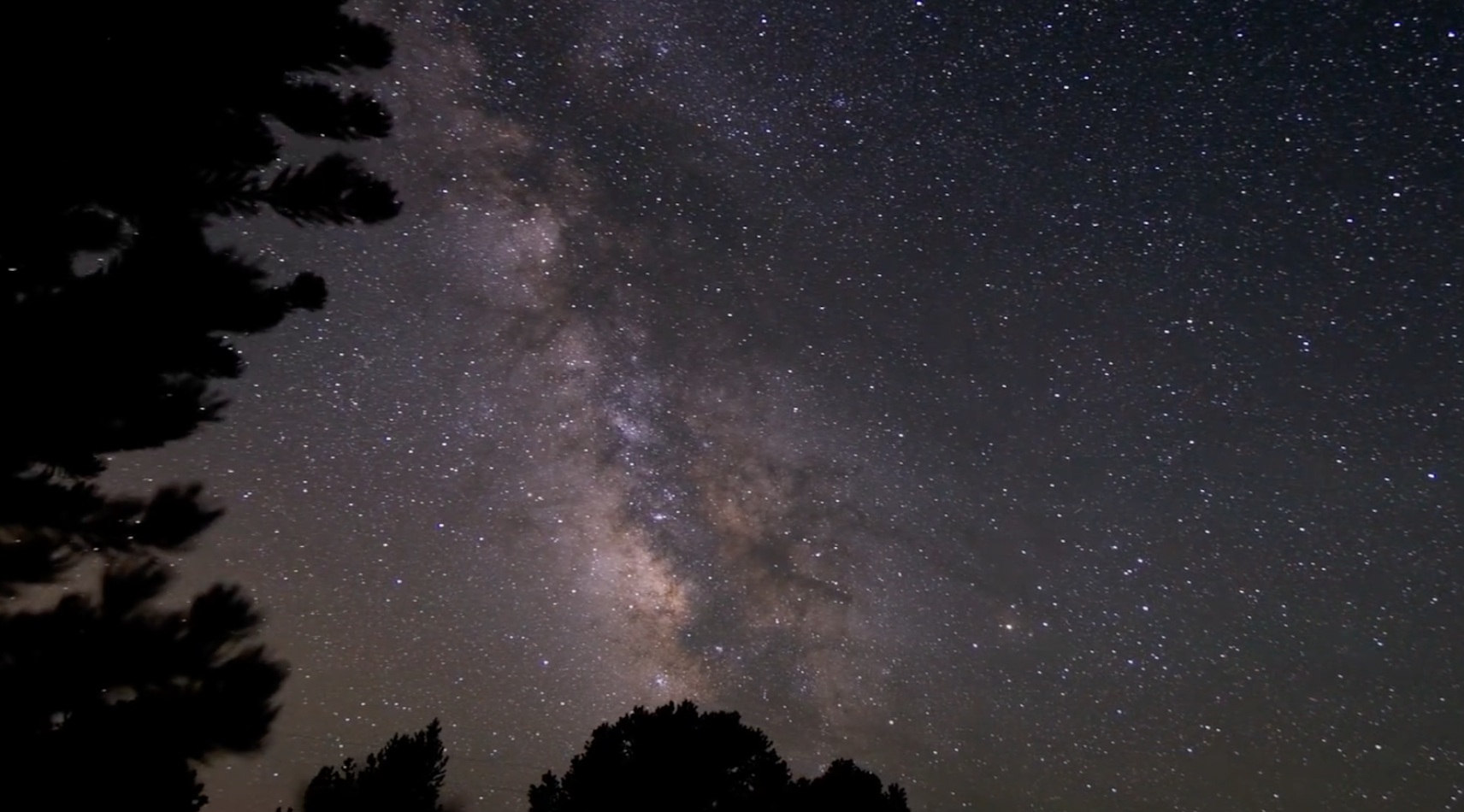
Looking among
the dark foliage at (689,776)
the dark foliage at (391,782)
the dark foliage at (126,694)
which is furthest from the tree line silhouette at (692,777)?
the dark foliage at (126,694)

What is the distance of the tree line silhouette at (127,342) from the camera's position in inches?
82.8

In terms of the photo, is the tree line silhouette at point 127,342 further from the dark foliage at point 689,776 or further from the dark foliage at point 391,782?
the dark foliage at point 689,776

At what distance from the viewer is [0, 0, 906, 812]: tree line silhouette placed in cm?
210

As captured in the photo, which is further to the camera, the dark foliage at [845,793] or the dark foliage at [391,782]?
the dark foliage at [845,793]

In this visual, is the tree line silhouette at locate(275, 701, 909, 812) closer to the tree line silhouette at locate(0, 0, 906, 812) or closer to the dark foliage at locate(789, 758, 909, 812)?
the dark foliage at locate(789, 758, 909, 812)

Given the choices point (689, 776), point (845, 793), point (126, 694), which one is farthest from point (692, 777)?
point (126, 694)

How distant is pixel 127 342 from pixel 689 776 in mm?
9393

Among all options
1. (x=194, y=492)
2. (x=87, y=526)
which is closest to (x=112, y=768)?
(x=87, y=526)

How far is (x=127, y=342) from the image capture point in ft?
7.59

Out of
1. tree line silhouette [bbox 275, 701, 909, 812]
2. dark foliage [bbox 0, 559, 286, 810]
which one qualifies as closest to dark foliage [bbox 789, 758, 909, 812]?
tree line silhouette [bbox 275, 701, 909, 812]

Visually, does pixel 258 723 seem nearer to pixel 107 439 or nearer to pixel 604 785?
pixel 107 439

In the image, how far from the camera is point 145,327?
2346 mm

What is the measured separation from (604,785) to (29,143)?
9.56 meters

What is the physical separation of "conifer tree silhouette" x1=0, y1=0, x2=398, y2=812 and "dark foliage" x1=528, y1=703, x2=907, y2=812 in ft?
27.9
